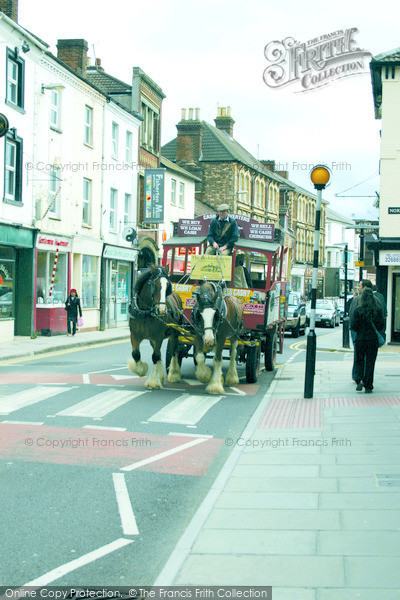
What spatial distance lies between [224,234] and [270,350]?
11.4 ft

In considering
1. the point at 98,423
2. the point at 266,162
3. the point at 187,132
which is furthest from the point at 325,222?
the point at 98,423

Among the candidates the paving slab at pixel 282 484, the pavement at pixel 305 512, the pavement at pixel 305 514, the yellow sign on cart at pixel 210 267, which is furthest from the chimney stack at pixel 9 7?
the paving slab at pixel 282 484

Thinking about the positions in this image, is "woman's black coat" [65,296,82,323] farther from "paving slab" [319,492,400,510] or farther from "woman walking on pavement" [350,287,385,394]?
"paving slab" [319,492,400,510]

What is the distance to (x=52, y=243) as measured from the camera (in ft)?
86.0

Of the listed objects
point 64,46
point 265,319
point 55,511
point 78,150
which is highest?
point 64,46

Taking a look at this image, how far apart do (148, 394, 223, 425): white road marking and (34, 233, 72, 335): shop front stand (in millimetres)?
14618

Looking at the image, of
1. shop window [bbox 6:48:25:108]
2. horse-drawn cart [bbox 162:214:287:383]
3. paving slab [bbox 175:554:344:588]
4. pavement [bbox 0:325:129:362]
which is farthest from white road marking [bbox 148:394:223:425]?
shop window [bbox 6:48:25:108]

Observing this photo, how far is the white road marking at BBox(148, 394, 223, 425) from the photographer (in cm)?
954

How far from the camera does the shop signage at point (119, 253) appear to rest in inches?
1256

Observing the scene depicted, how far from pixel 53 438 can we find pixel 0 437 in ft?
2.02

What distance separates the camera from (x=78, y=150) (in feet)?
94.8

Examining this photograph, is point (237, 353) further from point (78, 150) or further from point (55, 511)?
point (78, 150)

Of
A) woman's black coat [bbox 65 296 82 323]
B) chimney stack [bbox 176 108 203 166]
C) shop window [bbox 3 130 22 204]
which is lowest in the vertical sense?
woman's black coat [bbox 65 296 82 323]

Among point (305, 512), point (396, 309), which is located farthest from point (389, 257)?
point (305, 512)
